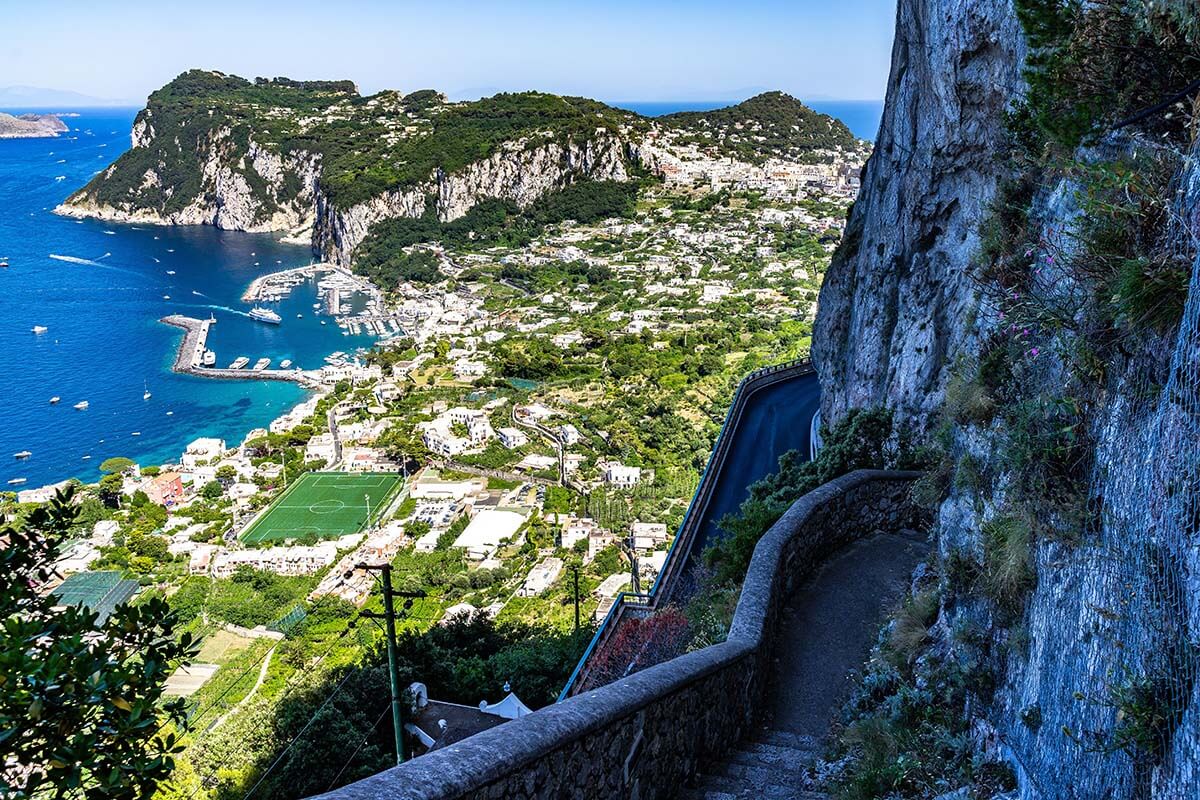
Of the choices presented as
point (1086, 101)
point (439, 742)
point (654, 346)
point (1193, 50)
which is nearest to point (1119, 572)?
point (1193, 50)

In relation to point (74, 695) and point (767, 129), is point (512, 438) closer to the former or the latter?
point (74, 695)

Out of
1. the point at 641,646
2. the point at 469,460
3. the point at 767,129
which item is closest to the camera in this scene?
the point at 641,646

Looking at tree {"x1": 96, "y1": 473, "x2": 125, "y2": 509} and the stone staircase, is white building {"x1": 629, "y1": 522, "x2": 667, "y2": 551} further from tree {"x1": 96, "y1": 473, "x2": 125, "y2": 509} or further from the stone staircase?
the stone staircase

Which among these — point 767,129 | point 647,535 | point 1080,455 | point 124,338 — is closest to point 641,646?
point 1080,455

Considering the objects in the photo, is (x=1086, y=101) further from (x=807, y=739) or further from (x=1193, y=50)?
(x=807, y=739)

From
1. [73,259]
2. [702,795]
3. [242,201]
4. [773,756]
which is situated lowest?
[73,259]

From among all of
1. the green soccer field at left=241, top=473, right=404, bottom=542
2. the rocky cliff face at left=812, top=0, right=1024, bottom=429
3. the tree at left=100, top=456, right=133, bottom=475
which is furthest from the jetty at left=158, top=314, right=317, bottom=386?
the rocky cliff face at left=812, top=0, right=1024, bottom=429
